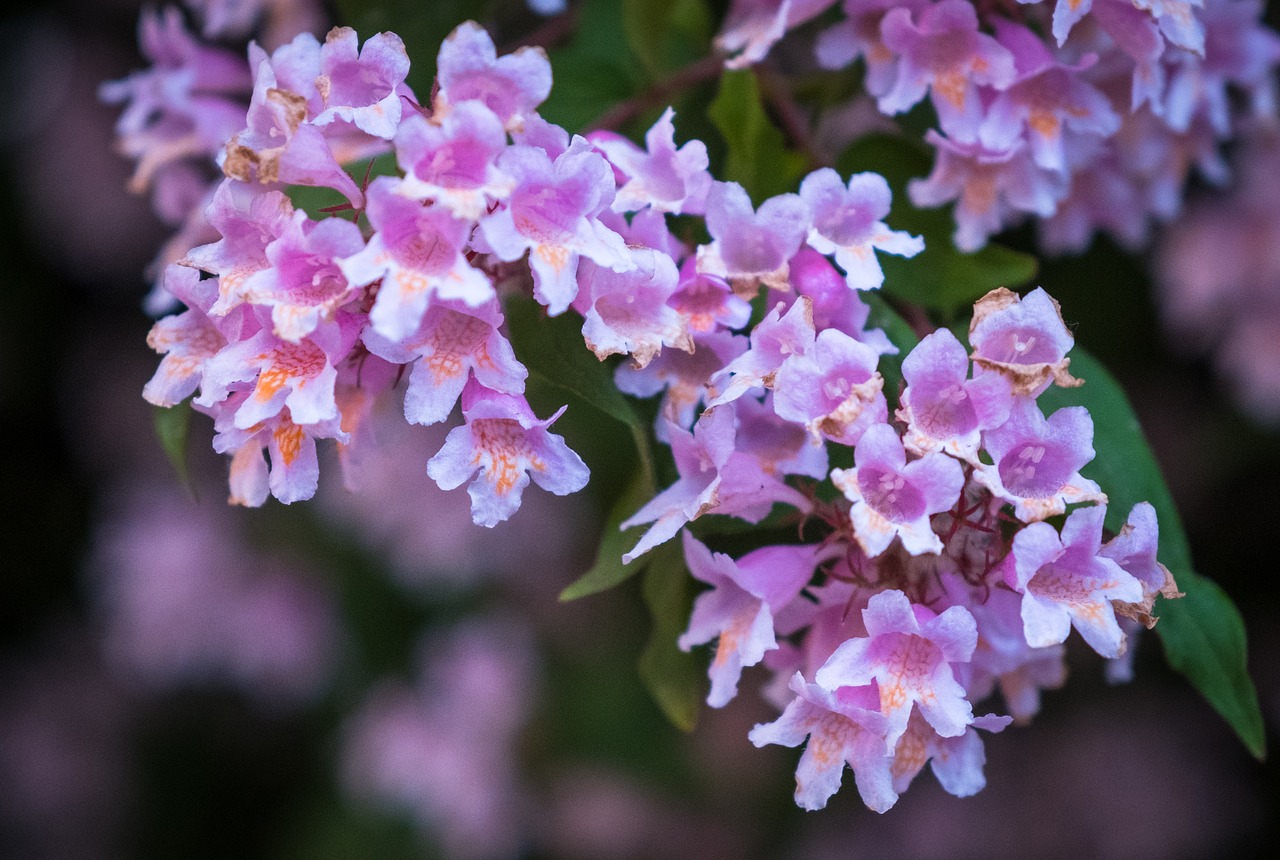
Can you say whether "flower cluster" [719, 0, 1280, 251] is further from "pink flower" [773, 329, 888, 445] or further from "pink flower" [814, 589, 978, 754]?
"pink flower" [814, 589, 978, 754]

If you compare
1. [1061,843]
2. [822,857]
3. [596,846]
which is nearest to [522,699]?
[596,846]

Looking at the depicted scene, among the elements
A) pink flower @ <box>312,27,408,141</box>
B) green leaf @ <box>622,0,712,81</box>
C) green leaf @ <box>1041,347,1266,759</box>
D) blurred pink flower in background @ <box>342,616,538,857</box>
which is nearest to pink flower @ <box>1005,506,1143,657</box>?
green leaf @ <box>1041,347,1266,759</box>

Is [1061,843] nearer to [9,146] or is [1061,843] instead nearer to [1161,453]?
[1161,453]

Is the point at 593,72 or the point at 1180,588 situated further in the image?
the point at 593,72

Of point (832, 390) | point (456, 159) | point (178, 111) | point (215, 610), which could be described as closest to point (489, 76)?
point (456, 159)

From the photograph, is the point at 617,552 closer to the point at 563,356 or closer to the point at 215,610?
the point at 563,356

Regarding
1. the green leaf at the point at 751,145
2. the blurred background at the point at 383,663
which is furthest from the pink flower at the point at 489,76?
the blurred background at the point at 383,663

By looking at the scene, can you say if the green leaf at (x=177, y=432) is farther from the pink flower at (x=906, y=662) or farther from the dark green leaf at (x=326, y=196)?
the pink flower at (x=906, y=662)
